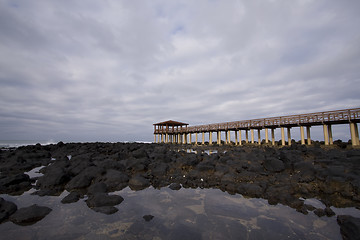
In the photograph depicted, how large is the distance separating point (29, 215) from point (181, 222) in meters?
4.28

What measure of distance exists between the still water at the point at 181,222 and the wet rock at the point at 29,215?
0.16 meters

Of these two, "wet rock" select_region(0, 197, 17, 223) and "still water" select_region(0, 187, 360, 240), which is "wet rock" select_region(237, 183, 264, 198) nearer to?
"still water" select_region(0, 187, 360, 240)

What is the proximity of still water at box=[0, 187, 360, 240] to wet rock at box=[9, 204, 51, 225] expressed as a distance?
0.53 ft

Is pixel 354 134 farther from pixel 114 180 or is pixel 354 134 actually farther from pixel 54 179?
pixel 54 179

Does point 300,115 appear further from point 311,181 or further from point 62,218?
point 62,218

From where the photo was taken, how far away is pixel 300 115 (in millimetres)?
21656

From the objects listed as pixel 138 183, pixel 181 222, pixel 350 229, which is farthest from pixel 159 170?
pixel 350 229

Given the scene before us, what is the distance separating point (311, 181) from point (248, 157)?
13.3ft

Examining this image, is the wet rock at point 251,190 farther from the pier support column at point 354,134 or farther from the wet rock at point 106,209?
the pier support column at point 354,134

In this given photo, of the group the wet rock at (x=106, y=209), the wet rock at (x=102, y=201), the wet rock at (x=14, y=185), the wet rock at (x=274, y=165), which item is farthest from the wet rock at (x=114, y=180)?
the wet rock at (x=274, y=165)

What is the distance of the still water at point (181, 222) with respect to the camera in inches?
160

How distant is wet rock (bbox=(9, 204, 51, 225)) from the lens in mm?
4666

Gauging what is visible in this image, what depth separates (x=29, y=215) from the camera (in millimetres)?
4832

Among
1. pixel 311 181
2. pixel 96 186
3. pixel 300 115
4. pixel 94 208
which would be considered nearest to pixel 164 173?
pixel 96 186
